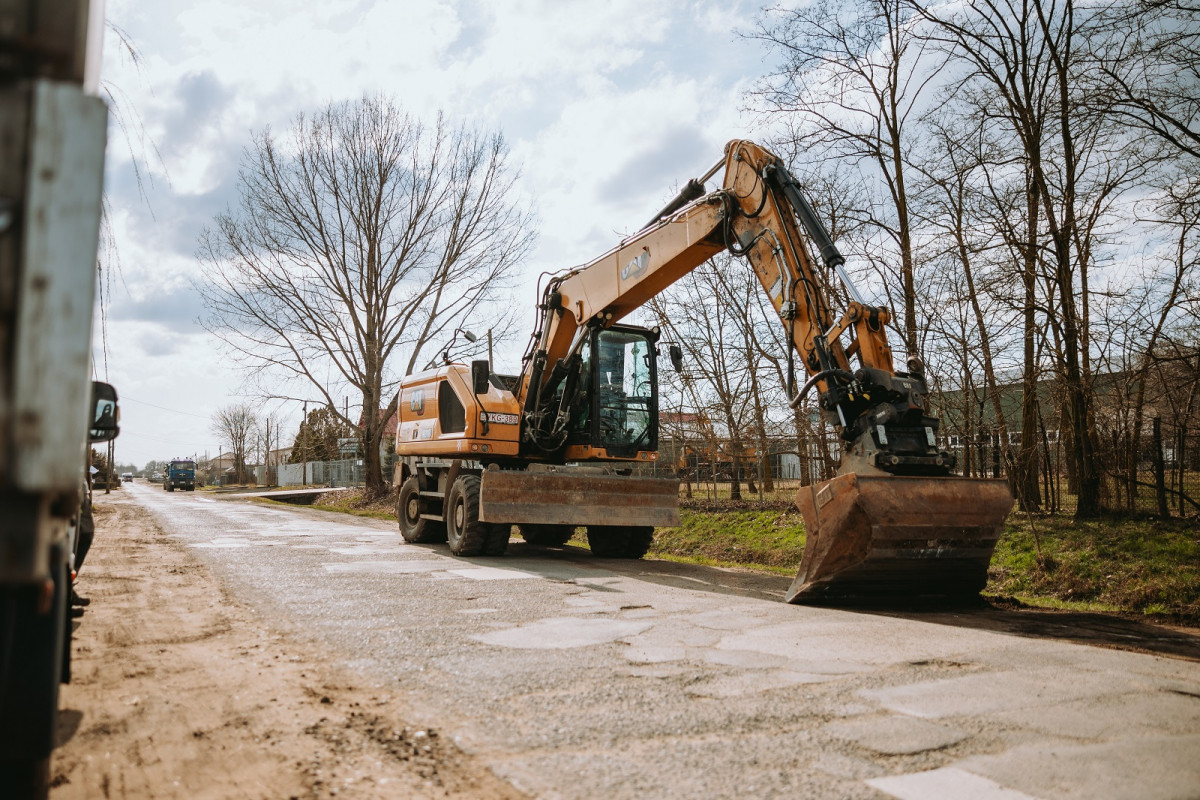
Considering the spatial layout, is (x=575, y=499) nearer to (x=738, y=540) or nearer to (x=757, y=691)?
(x=738, y=540)

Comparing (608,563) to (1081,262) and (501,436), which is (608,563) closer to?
(501,436)

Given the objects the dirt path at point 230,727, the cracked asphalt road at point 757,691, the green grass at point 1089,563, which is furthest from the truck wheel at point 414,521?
the dirt path at point 230,727

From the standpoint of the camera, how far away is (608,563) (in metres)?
10.9

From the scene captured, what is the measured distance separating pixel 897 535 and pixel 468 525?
591 cm

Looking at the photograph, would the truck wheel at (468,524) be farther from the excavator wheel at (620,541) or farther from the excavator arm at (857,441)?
the excavator arm at (857,441)

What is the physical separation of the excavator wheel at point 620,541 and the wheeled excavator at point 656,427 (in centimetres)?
3

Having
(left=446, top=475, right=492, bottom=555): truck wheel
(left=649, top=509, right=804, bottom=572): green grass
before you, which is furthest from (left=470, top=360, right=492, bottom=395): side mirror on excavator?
(left=649, top=509, right=804, bottom=572): green grass

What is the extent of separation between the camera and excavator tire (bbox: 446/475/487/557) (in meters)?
10.8

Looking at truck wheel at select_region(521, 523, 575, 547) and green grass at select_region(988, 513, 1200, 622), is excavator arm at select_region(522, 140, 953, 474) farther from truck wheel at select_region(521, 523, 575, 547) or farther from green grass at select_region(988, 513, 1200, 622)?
green grass at select_region(988, 513, 1200, 622)

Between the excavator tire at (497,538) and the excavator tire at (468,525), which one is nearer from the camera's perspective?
the excavator tire at (468,525)

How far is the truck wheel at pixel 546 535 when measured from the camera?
13.0m

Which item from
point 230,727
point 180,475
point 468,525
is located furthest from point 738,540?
point 180,475

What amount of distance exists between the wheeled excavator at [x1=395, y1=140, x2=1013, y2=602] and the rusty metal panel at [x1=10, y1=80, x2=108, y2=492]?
5.83 meters

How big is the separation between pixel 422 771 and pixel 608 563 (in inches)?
305
